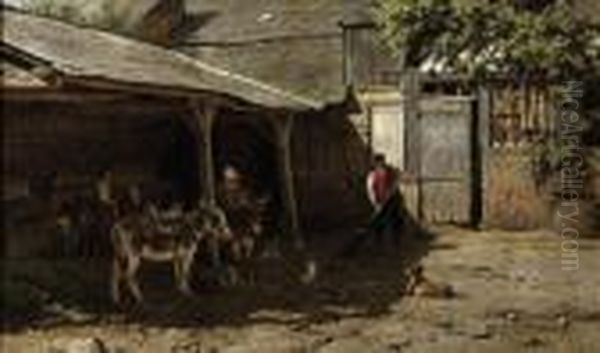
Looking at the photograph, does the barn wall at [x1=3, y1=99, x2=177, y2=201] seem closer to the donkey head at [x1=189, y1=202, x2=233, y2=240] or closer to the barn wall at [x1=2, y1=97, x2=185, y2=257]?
the barn wall at [x1=2, y1=97, x2=185, y2=257]

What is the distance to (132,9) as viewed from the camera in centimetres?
3378

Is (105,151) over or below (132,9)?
below

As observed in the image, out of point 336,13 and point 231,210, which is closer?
point 231,210

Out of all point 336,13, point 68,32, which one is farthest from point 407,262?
point 336,13

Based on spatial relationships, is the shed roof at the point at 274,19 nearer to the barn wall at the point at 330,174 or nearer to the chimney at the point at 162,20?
the chimney at the point at 162,20

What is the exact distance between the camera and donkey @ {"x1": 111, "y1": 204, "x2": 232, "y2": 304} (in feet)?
43.6

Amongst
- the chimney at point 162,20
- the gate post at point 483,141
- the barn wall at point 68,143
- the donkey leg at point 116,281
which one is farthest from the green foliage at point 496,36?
the donkey leg at point 116,281

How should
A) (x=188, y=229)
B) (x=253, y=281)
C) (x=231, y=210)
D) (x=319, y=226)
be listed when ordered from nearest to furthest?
(x=188, y=229)
(x=253, y=281)
(x=231, y=210)
(x=319, y=226)

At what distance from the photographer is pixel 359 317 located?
13125 millimetres

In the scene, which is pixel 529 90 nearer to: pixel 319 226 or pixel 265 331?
pixel 319 226

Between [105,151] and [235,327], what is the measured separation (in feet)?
16.9

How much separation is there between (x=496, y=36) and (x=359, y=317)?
33.1 feet

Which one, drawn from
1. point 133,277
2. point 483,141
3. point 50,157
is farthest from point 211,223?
point 483,141

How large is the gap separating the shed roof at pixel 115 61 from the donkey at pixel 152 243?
151cm
